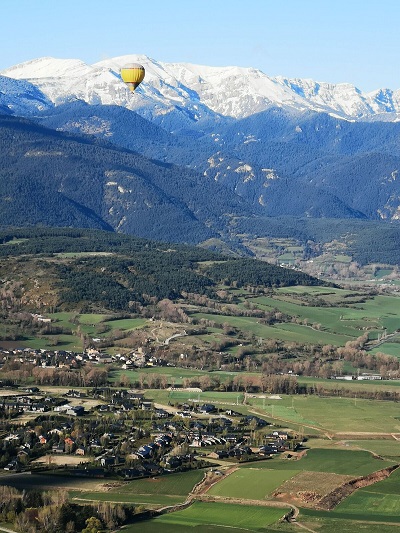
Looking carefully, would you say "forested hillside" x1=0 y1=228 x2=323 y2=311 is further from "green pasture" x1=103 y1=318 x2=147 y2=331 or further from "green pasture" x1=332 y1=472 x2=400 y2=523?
"green pasture" x1=332 y1=472 x2=400 y2=523

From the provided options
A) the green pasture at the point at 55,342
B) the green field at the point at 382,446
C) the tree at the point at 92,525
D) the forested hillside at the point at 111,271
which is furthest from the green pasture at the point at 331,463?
the forested hillside at the point at 111,271

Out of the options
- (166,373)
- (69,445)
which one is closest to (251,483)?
(69,445)

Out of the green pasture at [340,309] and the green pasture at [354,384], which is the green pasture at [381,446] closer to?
the green pasture at [354,384]

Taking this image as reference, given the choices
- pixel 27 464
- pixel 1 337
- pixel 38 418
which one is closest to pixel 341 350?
pixel 1 337

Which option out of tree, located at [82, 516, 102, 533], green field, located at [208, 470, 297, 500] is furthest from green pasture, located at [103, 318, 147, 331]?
tree, located at [82, 516, 102, 533]

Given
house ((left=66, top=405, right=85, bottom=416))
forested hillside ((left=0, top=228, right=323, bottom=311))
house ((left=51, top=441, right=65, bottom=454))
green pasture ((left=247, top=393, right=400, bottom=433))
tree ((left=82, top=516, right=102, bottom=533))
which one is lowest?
tree ((left=82, top=516, right=102, bottom=533))
